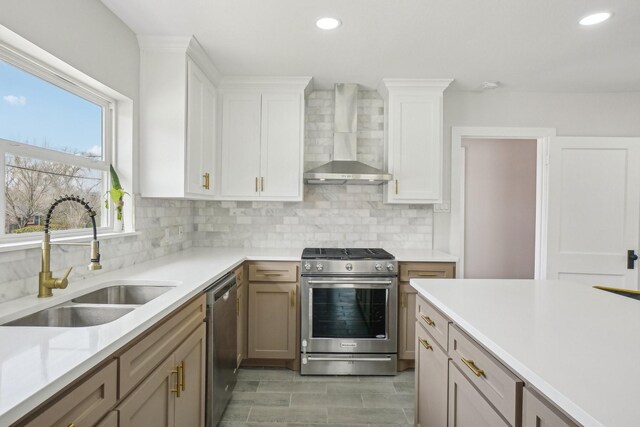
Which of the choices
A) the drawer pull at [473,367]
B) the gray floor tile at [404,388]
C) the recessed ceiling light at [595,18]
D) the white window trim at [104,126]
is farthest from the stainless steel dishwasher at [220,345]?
the recessed ceiling light at [595,18]

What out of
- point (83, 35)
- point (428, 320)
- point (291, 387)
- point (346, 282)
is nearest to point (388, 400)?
point (291, 387)

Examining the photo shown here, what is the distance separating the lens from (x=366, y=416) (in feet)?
7.48

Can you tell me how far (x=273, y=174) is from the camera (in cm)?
318

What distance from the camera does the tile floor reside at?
Result: 2.23 meters

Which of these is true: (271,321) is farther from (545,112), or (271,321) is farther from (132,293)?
(545,112)

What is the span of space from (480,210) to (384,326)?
9.56 feet

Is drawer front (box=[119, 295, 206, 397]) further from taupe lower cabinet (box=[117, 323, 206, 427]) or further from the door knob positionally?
the door knob

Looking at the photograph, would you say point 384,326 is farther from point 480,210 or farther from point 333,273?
point 480,210

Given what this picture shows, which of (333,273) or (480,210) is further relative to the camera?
(480,210)

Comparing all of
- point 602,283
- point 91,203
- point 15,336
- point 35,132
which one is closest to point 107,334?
point 15,336

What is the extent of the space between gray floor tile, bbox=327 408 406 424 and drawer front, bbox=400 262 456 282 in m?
0.97

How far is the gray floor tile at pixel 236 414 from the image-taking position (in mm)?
2227

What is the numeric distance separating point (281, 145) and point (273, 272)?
1133 mm

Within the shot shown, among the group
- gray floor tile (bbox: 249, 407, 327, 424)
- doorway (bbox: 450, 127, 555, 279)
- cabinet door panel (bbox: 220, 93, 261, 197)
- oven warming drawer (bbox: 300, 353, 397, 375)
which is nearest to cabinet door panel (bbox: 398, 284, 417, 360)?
oven warming drawer (bbox: 300, 353, 397, 375)
